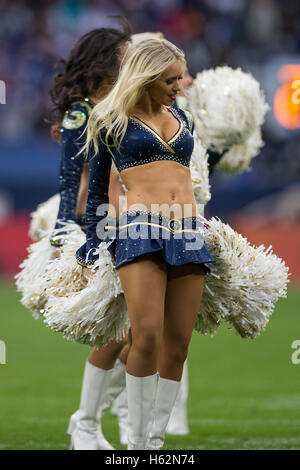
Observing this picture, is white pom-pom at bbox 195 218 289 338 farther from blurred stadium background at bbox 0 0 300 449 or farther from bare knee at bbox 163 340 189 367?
blurred stadium background at bbox 0 0 300 449

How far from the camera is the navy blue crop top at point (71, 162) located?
405 cm

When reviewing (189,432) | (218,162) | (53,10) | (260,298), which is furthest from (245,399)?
(53,10)

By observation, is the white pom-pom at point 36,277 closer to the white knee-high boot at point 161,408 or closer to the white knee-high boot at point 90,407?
the white knee-high boot at point 90,407

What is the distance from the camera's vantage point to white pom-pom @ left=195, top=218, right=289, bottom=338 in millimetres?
3564

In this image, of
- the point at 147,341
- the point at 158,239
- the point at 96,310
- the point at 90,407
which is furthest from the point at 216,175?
the point at 147,341

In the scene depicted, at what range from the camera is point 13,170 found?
14453 millimetres

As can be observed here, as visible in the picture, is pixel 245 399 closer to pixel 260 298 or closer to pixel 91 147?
pixel 260 298

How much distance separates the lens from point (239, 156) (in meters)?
4.72

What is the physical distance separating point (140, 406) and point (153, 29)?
13.3 metres

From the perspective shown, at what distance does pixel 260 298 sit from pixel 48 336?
6119 mm

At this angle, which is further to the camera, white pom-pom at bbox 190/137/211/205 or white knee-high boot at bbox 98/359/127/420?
white knee-high boot at bbox 98/359/127/420

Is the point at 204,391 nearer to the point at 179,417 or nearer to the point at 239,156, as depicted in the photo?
the point at 179,417

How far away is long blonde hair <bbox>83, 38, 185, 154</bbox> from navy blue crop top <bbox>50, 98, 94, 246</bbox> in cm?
64

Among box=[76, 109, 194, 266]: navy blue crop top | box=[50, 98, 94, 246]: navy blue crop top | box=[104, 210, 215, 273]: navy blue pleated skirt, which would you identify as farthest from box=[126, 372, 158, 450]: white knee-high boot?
box=[50, 98, 94, 246]: navy blue crop top
